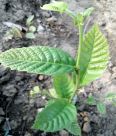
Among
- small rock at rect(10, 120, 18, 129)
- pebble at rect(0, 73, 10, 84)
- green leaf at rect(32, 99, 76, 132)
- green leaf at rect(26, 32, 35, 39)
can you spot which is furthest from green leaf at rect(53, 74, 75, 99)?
green leaf at rect(26, 32, 35, 39)

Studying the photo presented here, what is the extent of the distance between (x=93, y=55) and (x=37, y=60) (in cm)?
25

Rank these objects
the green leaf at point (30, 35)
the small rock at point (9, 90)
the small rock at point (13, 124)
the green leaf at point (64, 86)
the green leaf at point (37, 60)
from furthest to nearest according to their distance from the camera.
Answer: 1. the green leaf at point (30, 35)
2. the small rock at point (9, 90)
3. the small rock at point (13, 124)
4. the green leaf at point (64, 86)
5. the green leaf at point (37, 60)

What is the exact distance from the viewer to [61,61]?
1499mm

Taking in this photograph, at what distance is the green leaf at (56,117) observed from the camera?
145cm

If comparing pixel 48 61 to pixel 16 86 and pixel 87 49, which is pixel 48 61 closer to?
pixel 87 49

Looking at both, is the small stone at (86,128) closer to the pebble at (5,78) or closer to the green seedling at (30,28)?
the pebble at (5,78)

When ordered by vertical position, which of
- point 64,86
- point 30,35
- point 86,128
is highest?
point 30,35

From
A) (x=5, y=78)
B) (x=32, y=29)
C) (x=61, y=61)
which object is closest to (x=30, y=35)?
(x=32, y=29)

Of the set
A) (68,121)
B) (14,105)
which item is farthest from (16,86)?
(68,121)

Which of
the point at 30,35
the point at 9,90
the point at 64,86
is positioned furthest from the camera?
the point at 30,35

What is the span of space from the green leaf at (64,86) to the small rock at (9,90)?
1.36ft

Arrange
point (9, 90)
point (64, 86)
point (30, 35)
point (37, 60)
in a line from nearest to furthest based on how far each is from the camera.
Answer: point (37, 60), point (64, 86), point (9, 90), point (30, 35)

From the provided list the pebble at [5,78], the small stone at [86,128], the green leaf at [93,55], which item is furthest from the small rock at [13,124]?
the green leaf at [93,55]

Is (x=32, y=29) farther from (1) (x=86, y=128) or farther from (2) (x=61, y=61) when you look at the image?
(2) (x=61, y=61)
